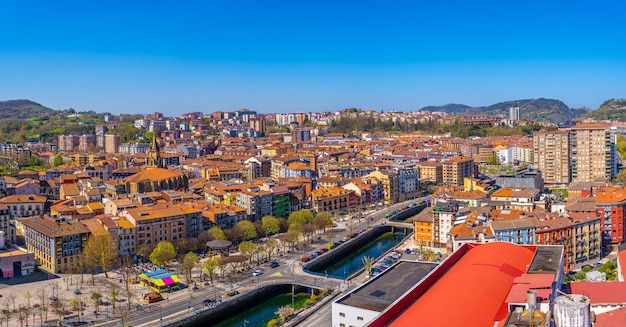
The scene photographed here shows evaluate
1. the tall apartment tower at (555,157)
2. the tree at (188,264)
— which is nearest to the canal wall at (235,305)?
the tree at (188,264)

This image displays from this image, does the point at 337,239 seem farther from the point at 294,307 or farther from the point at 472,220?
the point at 294,307

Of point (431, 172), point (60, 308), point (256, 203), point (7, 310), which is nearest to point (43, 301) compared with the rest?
point (60, 308)

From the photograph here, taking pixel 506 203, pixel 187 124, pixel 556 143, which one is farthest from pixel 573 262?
pixel 187 124

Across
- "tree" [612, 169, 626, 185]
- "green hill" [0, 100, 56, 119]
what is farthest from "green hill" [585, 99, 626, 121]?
"green hill" [0, 100, 56, 119]

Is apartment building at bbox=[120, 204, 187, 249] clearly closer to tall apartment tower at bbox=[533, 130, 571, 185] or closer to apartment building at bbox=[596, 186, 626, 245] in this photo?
apartment building at bbox=[596, 186, 626, 245]

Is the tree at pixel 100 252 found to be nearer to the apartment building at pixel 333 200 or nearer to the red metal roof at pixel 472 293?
the red metal roof at pixel 472 293

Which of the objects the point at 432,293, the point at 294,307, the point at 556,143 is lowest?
the point at 294,307
